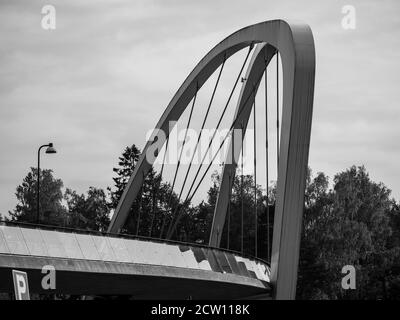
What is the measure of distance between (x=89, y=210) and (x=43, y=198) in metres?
10.4

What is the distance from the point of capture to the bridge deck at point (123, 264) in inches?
1258

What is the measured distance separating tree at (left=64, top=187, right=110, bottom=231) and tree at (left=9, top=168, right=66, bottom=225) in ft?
6.82

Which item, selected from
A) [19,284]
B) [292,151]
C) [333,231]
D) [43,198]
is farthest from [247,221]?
[19,284]

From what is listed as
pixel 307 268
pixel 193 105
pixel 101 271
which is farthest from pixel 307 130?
pixel 307 268

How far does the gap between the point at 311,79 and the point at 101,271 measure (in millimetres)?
11181

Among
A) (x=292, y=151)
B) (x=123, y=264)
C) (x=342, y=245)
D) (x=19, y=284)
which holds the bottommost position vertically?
(x=19, y=284)

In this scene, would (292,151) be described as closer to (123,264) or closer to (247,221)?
(123,264)

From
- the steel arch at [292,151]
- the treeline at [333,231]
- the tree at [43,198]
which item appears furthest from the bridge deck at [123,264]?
the tree at [43,198]

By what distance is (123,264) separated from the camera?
35094 millimetres

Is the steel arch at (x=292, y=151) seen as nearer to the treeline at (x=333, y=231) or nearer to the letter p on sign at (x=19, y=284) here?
the letter p on sign at (x=19, y=284)

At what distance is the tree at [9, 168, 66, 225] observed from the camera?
410 feet
